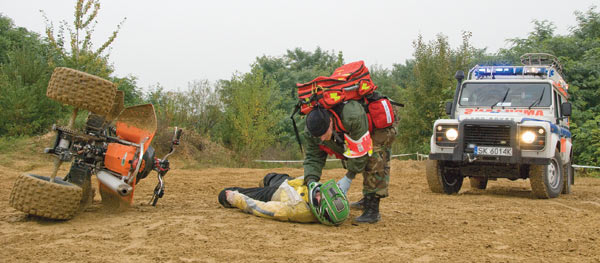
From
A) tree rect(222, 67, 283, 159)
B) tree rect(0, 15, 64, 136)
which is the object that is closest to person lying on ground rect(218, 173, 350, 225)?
tree rect(0, 15, 64, 136)

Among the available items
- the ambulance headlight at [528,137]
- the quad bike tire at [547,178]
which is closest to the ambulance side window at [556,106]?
the quad bike tire at [547,178]

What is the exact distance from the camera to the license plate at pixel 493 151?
7.87m

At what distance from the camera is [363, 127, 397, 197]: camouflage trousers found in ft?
16.9

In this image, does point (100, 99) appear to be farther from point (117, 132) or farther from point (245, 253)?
point (245, 253)

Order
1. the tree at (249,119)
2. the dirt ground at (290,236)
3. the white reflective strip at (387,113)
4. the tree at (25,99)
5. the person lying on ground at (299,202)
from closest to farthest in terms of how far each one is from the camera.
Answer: the dirt ground at (290,236) < the person lying on ground at (299,202) < the white reflective strip at (387,113) < the tree at (25,99) < the tree at (249,119)

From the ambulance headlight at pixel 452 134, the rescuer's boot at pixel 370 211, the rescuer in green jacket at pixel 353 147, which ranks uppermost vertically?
the ambulance headlight at pixel 452 134

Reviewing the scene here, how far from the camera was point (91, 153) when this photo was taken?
514 centimetres

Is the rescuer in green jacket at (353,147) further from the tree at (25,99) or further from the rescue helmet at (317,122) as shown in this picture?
the tree at (25,99)

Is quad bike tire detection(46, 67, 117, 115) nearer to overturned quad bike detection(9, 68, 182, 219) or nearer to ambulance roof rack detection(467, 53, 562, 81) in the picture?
overturned quad bike detection(9, 68, 182, 219)

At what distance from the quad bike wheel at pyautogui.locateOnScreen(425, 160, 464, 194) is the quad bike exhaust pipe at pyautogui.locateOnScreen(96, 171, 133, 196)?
501 cm

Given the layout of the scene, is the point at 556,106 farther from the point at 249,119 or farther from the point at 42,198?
the point at 249,119

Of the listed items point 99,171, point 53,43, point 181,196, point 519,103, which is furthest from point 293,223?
point 53,43

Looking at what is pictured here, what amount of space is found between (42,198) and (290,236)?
2.08m

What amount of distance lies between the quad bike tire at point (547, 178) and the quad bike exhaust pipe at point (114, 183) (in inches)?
227
